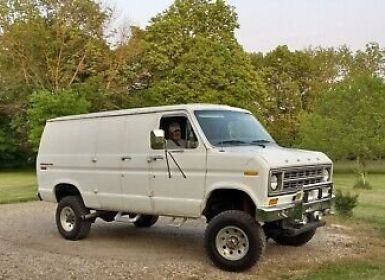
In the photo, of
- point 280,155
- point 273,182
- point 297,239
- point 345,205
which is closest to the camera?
point 273,182

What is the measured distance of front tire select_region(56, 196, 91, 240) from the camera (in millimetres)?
10461

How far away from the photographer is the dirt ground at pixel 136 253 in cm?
786

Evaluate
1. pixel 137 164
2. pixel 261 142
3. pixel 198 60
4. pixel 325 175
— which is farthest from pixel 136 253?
pixel 198 60

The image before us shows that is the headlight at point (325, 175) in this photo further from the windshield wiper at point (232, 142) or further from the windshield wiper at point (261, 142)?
the windshield wiper at point (232, 142)

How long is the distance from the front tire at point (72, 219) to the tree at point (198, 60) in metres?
29.3

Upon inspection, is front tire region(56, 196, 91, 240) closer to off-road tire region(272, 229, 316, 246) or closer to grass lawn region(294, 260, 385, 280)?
off-road tire region(272, 229, 316, 246)

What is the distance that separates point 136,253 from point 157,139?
6.87 feet

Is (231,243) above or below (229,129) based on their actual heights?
below

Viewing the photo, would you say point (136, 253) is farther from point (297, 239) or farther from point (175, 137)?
point (297, 239)

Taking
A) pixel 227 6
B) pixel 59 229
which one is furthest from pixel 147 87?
pixel 59 229

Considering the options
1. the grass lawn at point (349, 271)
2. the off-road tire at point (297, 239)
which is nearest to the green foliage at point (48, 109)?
the off-road tire at point (297, 239)

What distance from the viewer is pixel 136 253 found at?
9328 millimetres

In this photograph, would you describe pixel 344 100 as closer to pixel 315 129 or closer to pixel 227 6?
pixel 315 129

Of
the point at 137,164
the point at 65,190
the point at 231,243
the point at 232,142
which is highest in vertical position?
the point at 232,142
